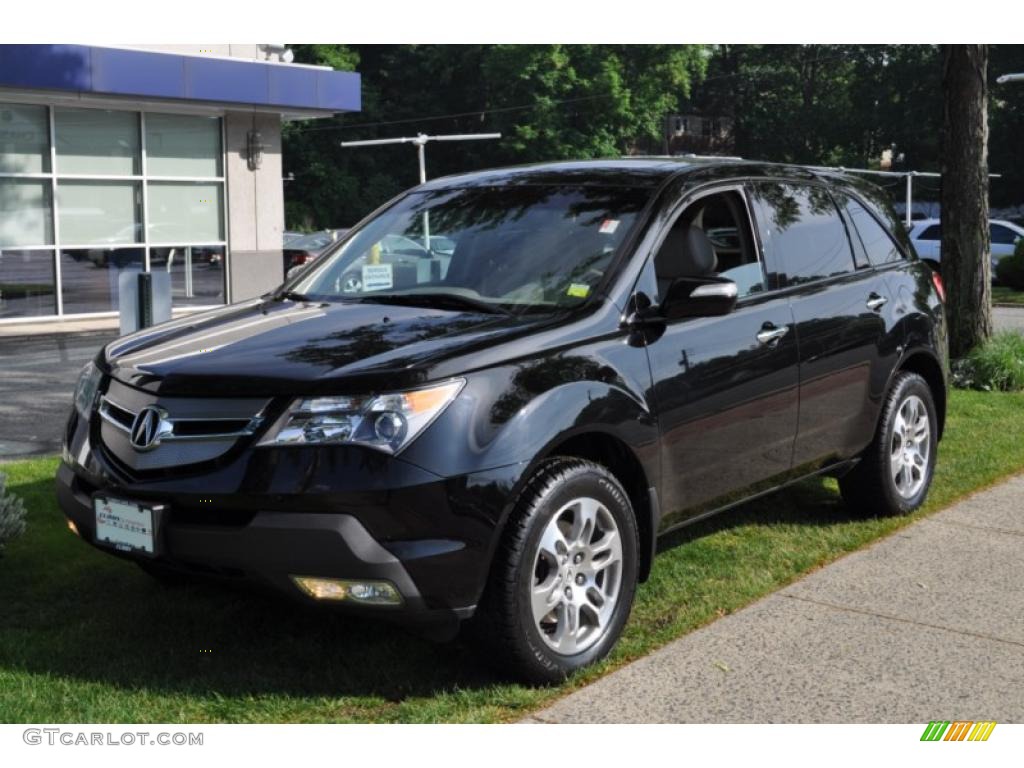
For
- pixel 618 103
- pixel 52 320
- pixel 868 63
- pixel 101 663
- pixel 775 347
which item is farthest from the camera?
pixel 868 63

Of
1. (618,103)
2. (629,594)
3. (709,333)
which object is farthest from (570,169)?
(618,103)

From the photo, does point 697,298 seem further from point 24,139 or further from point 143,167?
point 143,167

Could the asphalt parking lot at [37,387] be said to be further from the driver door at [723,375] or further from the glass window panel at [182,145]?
the driver door at [723,375]

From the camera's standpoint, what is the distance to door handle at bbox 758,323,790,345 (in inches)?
214

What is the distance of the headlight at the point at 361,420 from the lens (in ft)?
13.0

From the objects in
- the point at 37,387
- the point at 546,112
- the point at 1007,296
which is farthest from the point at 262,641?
the point at 546,112

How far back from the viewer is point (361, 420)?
3.98m

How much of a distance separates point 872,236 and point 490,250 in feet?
8.07

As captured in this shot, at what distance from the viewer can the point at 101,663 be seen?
179 inches

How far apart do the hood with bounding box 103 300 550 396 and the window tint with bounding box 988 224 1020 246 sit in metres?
29.1

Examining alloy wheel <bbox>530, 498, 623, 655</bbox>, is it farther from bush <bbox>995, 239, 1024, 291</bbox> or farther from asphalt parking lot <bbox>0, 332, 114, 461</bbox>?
bush <bbox>995, 239, 1024, 291</bbox>

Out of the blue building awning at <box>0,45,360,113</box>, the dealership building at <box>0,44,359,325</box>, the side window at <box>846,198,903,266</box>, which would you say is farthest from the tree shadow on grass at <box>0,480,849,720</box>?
the dealership building at <box>0,44,359,325</box>

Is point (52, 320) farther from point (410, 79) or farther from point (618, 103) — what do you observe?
point (410, 79)
